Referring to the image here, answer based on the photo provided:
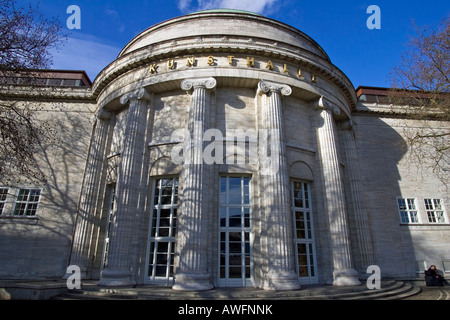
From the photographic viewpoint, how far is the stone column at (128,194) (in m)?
10.9

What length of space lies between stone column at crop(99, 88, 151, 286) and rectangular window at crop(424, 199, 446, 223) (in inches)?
715

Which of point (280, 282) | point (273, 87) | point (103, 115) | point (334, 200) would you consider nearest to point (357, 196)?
point (334, 200)

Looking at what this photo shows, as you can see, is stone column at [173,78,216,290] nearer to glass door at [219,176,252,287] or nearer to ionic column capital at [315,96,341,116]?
glass door at [219,176,252,287]

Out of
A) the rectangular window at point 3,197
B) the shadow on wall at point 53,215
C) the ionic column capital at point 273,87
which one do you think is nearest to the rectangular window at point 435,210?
the ionic column capital at point 273,87

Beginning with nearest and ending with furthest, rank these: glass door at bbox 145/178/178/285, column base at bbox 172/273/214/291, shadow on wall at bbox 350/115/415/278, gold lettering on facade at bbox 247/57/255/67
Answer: column base at bbox 172/273/214/291, glass door at bbox 145/178/178/285, gold lettering on facade at bbox 247/57/255/67, shadow on wall at bbox 350/115/415/278

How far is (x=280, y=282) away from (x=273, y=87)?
8.68m

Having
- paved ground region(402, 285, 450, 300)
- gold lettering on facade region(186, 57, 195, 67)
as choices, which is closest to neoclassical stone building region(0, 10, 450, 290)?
gold lettering on facade region(186, 57, 195, 67)

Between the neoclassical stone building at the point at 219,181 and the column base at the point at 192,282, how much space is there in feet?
0.17

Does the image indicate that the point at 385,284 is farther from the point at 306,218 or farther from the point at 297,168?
the point at 297,168

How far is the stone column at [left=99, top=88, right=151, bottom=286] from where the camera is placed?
10.9 m

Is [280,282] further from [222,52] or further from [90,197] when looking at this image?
[222,52]

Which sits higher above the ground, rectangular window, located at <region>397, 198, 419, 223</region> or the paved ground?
rectangular window, located at <region>397, 198, 419, 223</region>

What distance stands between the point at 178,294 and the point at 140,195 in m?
5.01

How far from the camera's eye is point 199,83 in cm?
1237
